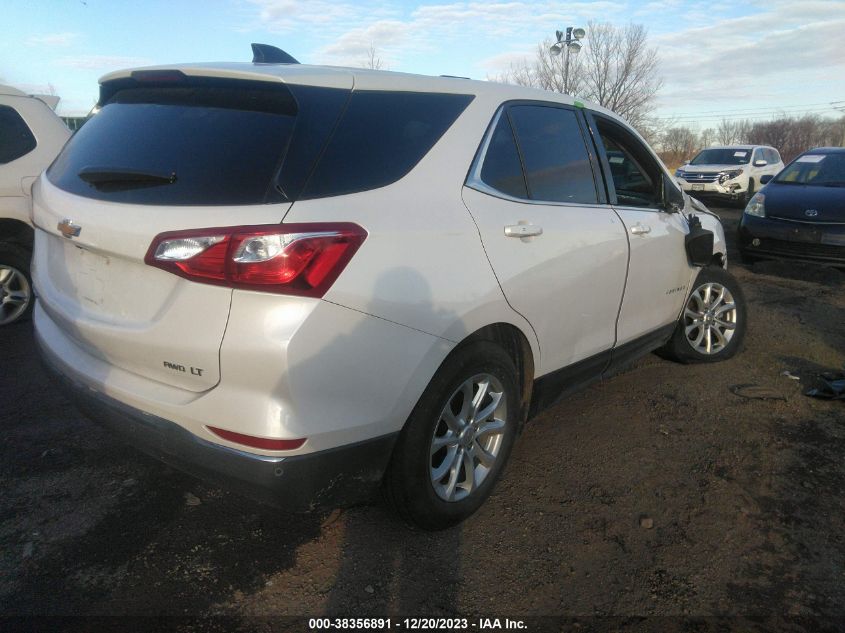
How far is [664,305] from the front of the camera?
394cm

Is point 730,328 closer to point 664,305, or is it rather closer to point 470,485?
point 664,305

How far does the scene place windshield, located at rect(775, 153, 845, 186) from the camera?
334 inches

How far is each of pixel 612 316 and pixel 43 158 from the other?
15.6 ft

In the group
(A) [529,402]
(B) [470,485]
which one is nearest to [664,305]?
(A) [529,402]

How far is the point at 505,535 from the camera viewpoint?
2656 millimetres

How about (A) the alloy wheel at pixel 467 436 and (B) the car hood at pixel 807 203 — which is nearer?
(A) the alloy wheel at pixel 467 436

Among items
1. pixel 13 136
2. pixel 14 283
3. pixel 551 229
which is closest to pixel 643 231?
pixel 551 229

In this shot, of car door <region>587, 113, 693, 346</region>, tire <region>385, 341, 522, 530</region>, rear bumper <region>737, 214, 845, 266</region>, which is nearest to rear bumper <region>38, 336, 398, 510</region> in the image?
tire <region>385, 341, 522, 530</region>

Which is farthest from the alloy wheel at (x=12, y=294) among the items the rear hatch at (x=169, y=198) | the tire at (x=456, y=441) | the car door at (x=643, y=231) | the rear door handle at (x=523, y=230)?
the car door at (x=643, y=231)

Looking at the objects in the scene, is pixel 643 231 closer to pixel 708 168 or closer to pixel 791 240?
pixel 791 240

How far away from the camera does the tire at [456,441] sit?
7.59ft

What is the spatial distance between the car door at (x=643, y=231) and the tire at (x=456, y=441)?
3.66ft

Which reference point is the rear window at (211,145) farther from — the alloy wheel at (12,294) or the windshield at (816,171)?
the windshield at (816,171)

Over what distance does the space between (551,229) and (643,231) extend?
97 cm
